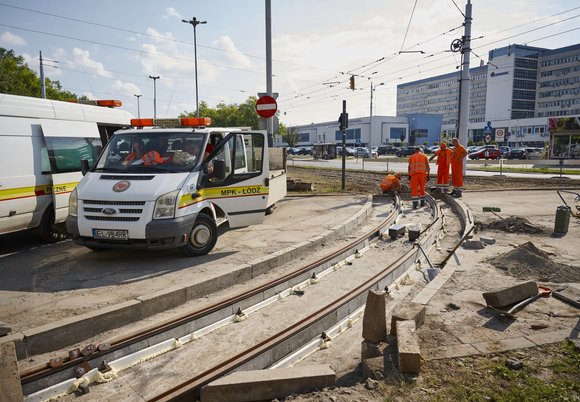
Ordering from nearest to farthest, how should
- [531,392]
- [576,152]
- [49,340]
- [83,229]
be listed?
[531,392] < [49,340] < [83,229] < [576,152]

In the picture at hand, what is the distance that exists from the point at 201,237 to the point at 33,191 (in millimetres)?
3214

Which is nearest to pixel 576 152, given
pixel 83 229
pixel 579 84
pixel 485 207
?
pixel 485 207

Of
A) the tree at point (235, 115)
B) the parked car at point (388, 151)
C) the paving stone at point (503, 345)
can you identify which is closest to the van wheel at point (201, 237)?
the paving stone at point (503, 345)

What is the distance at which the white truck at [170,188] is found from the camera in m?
6.34

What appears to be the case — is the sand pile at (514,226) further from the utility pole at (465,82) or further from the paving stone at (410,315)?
the utility pole at (465,82)

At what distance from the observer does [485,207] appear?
480 inches

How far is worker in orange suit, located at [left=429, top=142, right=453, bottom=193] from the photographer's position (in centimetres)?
1447

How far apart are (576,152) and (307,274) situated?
128 ft

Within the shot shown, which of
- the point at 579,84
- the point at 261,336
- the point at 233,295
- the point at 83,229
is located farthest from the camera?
the point at 579,84

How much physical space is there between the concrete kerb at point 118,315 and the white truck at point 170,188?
1071mm

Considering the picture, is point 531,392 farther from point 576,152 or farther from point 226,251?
point 576,152

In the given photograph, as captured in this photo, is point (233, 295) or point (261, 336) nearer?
point (261, 336)

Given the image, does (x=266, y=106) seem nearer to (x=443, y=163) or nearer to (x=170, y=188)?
(x=170, y=188)

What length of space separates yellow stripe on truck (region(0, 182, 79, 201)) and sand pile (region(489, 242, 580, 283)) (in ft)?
25.7
